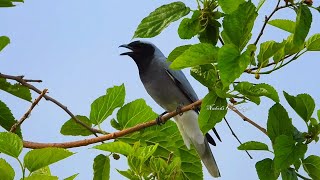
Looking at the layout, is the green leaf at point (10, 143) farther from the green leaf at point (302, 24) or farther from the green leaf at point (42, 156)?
the green leaf at point (302, 24)

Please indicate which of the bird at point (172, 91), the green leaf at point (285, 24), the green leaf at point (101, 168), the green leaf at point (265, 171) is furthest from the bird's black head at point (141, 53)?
the green leaf at point (285, 24)

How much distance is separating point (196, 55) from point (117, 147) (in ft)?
1.28

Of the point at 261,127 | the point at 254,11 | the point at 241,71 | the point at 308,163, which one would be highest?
the point at 254,11

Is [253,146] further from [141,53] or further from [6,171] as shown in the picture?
[141,53]

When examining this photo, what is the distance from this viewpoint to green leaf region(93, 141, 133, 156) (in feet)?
6.02

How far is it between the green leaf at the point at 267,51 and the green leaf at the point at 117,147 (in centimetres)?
49

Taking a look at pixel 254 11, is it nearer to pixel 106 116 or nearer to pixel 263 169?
pixel 263 169

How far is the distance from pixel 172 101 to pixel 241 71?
3.21 metres

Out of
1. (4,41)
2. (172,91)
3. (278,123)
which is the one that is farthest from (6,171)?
(172,91)

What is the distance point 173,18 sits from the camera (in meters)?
1.93

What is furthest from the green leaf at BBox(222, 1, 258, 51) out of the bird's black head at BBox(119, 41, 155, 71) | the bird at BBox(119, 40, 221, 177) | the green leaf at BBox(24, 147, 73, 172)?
the bird's black head at BBox(119, 41, 155, 71)

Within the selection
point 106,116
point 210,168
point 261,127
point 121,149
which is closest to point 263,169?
point 261,127

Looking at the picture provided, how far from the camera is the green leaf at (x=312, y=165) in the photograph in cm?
212

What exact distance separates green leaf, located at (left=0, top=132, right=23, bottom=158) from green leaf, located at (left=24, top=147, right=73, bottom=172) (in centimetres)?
3
